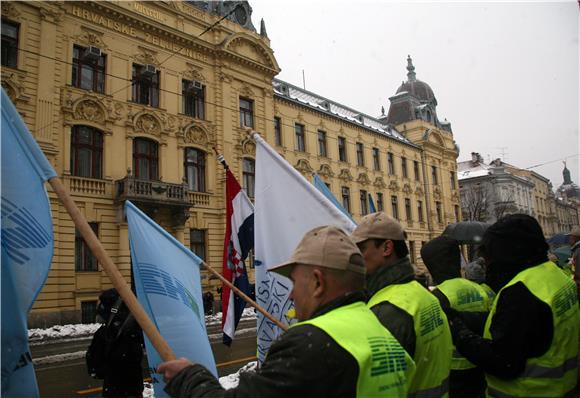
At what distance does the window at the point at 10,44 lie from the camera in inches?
679

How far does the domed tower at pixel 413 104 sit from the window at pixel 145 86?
29260 mm

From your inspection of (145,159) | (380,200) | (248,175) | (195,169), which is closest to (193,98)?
(195,169)

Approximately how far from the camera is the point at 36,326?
16.2 m

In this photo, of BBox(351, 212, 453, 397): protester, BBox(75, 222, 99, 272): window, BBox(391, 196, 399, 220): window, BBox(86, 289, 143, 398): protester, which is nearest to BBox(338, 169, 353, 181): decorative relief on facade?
BBox(391, 196, 399, 220): window

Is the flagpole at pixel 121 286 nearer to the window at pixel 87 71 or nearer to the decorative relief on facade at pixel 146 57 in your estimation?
the window at pixel 87 71

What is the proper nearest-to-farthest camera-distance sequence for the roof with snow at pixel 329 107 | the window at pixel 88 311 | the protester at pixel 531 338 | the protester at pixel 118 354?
the protester at pixel 531 338 < the protester at pixel 118 354 < the window at pixel 88 311 < the roof with snow at pixel 329 107

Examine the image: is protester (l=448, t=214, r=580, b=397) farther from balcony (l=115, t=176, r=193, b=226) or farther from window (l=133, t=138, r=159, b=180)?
window (l=133, t=138, r=159, b=180)

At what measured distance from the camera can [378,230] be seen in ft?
8.42

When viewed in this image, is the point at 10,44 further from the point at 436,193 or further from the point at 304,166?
the point at 436,193

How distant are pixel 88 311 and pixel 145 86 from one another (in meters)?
10.7

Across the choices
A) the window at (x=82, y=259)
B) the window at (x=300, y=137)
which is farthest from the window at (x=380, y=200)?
the window at (x=82, y=259)

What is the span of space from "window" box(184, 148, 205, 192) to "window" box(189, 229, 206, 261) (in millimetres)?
2187

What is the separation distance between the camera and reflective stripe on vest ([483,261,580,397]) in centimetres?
249

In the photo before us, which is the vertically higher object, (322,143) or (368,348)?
(322,143)
